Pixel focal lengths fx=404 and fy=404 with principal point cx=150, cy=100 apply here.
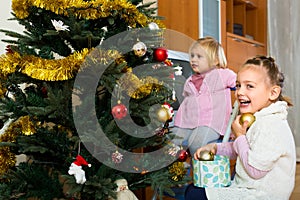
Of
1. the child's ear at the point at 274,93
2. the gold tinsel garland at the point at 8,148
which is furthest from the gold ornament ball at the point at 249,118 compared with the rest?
the gold tinsel garland at the point at 8,148

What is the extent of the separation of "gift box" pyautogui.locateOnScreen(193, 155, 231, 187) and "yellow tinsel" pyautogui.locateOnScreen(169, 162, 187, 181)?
0.12 metres

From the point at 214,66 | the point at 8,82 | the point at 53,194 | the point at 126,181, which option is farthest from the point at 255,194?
the point at 214,66

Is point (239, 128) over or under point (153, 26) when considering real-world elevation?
under

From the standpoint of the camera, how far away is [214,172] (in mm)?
1387

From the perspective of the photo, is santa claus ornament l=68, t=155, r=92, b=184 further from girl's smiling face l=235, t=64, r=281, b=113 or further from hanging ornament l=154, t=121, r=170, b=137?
girl's smiling face l=235, t=64, r=281, b=113

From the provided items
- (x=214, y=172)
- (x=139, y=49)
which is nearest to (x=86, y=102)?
(x=139, y=49)

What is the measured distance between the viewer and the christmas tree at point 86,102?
1.31m

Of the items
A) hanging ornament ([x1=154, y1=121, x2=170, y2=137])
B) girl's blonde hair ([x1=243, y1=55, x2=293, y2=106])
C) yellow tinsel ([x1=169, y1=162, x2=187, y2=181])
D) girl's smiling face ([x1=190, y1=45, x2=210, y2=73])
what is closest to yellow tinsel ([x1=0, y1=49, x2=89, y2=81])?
hanging ornament ([x1=154, y1=121, x2=170, y2=137])

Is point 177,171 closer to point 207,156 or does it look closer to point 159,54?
point 207,156

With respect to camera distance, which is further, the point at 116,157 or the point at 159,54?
the point at 159,54

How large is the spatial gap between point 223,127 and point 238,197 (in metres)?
1.01

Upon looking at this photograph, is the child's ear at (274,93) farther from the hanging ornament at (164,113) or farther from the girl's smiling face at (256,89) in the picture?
the hanging ornament at (164,113)

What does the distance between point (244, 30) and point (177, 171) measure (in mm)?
2817

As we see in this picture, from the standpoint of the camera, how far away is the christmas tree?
131 cm
